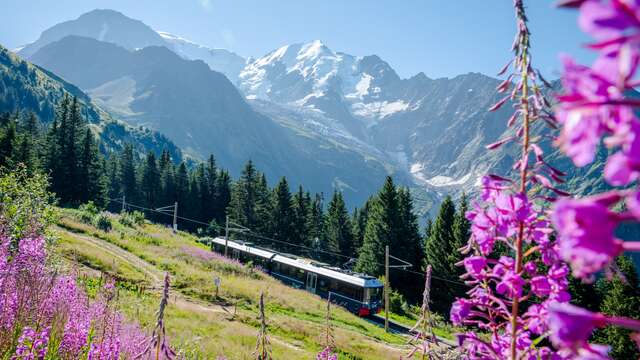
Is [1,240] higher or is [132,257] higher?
[1,240]

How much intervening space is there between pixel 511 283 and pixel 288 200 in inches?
2774

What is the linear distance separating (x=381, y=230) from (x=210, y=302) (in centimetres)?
3286

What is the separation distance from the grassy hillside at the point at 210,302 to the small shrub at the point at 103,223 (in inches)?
63.0

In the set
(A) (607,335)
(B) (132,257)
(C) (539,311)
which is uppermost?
(C) (539,311)

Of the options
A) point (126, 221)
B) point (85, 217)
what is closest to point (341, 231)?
point (126, 221)

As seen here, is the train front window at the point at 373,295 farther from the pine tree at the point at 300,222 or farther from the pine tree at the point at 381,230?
the pine tree at the point at 300,222

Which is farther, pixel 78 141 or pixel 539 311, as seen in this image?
pixel 78 141

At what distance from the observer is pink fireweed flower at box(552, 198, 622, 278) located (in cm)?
84

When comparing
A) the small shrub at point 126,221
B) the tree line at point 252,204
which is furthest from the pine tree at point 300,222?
the small shrub at point 126,221

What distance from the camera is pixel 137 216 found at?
176ft

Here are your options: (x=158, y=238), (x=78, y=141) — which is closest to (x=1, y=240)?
(x=158, y=238)

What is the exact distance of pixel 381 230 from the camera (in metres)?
55.6

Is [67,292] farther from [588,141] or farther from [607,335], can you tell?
[607,335]

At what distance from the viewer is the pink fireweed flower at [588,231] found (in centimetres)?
84
